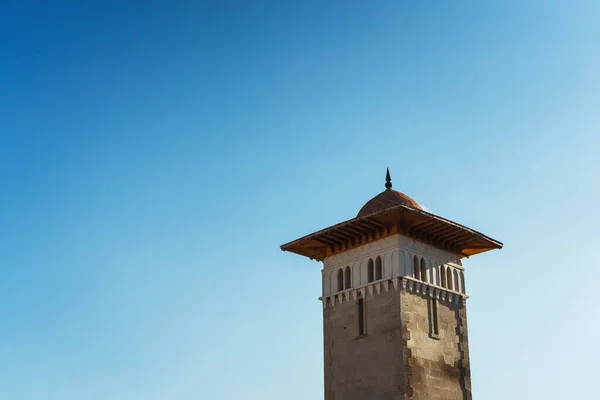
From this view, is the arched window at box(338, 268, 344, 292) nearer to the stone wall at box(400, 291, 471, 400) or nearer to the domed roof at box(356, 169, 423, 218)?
the domed roof at box(356, 169, 423, 218)

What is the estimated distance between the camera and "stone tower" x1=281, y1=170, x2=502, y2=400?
85.7 feet

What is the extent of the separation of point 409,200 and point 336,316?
484 cm

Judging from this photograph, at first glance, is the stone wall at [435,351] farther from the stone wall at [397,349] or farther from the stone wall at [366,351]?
the stone wall at [366,351]

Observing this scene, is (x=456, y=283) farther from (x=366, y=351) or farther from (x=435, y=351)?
(x=366, y=351)

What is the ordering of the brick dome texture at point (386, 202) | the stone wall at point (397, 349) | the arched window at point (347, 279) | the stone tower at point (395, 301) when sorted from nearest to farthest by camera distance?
the stone wall at point (397, 349), the stone tower at point (395, 301), the brick dome texture at point (386, 202), the arched window at point (347, 279)

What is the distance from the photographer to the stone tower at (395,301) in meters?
26.1

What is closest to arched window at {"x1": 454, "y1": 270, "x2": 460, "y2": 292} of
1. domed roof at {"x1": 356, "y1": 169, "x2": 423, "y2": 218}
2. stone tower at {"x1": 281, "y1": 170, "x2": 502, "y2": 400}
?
stone tower at {"x1": 281, "y1": 170, "x2": 502, "y2": 400}

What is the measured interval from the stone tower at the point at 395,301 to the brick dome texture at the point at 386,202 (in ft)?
0.15

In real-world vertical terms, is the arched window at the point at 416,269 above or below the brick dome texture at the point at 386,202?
below

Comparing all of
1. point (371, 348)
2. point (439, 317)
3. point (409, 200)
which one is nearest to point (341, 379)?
point (371, 348)

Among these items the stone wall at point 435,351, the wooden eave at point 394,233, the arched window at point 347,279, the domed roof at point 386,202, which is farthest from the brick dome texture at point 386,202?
the stone wall at point 435,351

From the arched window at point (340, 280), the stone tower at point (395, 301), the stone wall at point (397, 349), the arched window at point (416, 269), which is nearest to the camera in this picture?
the stone wall at point (397, 349)

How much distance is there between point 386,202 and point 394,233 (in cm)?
151

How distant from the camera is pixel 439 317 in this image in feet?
90.2
